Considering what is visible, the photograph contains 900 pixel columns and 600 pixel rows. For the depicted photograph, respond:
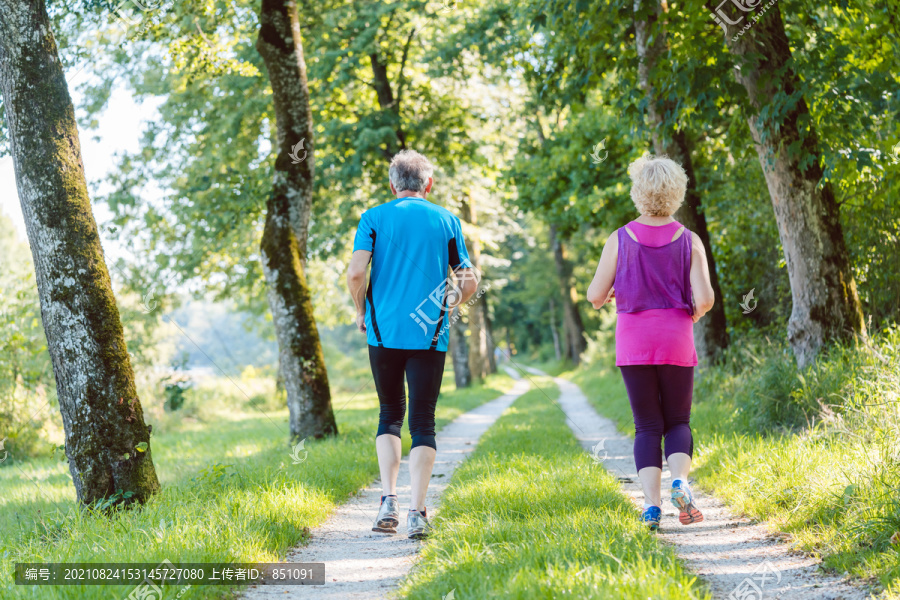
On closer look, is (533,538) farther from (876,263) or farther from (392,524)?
(876,263)

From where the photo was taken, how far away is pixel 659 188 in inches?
161

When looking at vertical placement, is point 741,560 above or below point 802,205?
below

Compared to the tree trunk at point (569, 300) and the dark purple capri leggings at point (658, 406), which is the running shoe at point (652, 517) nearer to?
the dark purple capri leggings at point (658, 406)

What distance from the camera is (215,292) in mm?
18938

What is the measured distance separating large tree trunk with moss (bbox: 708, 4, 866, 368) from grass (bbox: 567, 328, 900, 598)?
0.37m

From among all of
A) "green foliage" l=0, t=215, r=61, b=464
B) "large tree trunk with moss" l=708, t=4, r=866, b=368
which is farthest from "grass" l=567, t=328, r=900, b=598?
"green foliage" l=0, t=215, r=61, b=464

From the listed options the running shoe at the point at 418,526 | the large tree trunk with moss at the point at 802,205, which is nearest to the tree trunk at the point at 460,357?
the large tree trunk with moss at the point at 802,205

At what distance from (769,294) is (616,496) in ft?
25.4

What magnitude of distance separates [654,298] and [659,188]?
68 centimetres

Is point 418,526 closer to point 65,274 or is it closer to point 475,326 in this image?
point 65,274

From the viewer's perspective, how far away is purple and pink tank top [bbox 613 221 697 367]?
397 cm

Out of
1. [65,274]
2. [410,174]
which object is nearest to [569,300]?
Answer: [410,174]

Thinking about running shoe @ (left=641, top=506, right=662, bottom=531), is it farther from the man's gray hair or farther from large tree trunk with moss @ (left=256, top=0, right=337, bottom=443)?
large tree trunk with moss @ (left=256, top=0, right=337, bottom=443)

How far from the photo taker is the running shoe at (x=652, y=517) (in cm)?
397
